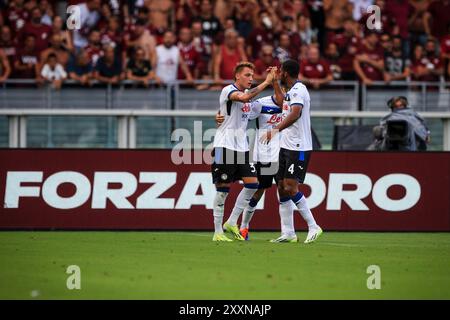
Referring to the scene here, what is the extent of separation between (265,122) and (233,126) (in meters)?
0.78

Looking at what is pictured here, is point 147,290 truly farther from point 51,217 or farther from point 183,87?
point 183,87

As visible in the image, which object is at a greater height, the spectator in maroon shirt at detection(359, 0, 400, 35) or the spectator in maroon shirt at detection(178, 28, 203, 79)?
the spectator in maroon shirt at detection(359, 0, 400, 35)

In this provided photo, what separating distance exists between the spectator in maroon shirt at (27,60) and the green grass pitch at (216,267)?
21.4 ft

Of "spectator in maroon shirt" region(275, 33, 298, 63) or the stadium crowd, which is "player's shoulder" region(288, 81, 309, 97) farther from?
"spectator in maroon shirt" region(275, 33, 298, 63)

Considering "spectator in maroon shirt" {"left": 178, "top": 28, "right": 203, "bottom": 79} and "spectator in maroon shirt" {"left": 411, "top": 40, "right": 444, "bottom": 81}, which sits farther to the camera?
"spectator in maroon shirt" {"left": 411, "top": 40, "right": 444, "bottom": 81}

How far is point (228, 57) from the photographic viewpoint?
891 inches

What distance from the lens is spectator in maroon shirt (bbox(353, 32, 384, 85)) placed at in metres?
23.0

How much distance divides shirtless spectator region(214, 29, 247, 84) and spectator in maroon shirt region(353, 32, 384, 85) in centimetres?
250

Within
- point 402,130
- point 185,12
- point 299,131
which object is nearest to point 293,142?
point 299,131

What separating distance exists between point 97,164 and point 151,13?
661 centimetres

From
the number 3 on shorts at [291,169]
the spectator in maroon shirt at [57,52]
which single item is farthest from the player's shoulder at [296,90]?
the spectator in maroon shirt at [57,52]

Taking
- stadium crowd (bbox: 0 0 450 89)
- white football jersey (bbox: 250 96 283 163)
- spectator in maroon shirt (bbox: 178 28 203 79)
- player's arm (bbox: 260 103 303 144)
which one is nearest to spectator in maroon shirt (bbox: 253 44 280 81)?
stadium crowd (bbox: 0 0 450 89)

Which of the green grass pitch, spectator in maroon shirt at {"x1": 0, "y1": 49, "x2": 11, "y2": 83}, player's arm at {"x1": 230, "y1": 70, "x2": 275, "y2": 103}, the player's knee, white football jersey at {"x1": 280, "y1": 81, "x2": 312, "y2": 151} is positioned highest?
spectator in maroon shirt at {"x1": 0, "y1": 49, "x2": 11, "y2": 83}

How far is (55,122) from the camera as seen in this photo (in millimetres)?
20859
